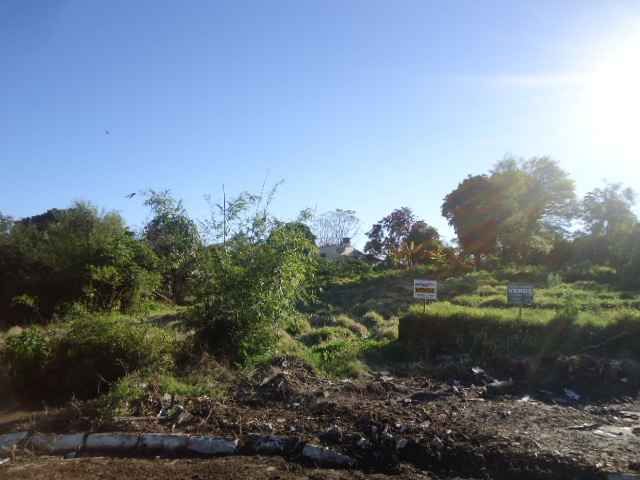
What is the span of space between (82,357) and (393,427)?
493 centimetres

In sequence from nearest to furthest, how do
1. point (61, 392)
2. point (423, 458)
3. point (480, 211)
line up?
1. point (423, 458)
2. point (61, 392)
3. point (480, 211)

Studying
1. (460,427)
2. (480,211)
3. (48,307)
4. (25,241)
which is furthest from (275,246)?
(480,211)

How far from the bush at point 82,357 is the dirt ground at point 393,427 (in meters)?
0.88

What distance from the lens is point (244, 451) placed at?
5988 millimetres

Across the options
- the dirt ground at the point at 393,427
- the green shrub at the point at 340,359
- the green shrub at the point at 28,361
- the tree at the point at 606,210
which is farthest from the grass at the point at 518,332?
the tree at the point at 606,210

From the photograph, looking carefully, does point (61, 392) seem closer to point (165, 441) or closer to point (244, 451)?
point (165, 441)

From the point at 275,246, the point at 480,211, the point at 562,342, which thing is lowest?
the point at 562,342

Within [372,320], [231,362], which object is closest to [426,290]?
[231,362]

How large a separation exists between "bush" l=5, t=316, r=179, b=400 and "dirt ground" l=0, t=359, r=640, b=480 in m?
0.88

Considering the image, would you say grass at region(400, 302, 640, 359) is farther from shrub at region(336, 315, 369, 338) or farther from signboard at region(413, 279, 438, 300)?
shrub at region(336, 315, 369, 338)

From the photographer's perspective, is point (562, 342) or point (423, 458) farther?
point (562, 342)

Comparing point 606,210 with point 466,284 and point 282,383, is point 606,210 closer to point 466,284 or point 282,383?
point 466,284

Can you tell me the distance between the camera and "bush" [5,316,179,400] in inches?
317

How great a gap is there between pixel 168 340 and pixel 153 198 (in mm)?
2837
